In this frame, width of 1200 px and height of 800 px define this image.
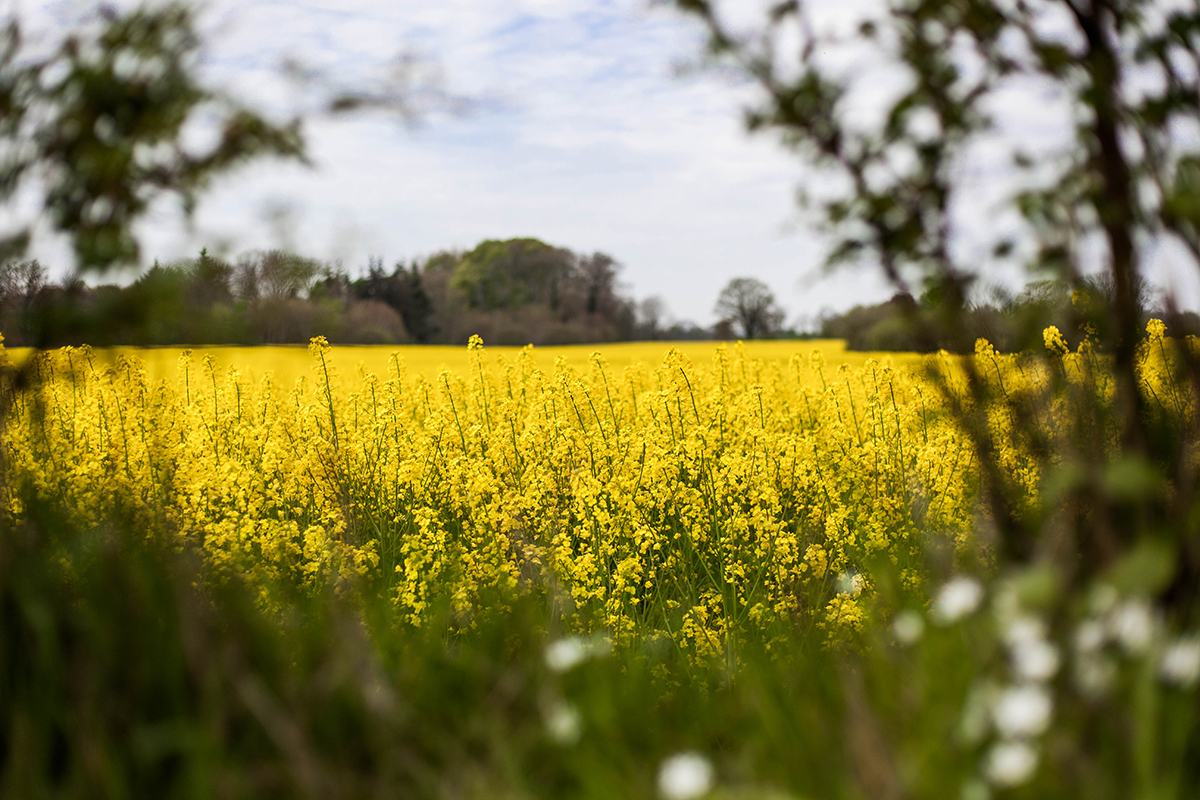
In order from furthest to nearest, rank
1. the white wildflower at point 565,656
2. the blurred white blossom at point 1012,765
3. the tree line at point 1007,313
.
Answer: the tree line at point 1007,313, the white wildflower at point 565,656, the blurred white blossom at point 1012,765

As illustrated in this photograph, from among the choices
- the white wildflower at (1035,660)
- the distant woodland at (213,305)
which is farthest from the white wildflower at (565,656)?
the distant woodland at (213,305)

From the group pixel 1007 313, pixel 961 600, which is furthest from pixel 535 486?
pixel 961 600

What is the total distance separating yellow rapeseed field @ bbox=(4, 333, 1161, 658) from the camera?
3.47m

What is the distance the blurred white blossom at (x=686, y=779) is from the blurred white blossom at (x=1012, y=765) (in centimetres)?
45

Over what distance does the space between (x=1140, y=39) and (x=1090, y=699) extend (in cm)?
165

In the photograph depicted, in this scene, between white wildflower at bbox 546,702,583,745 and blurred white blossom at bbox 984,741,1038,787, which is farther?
white wildflower at bbox 546,702,583,745

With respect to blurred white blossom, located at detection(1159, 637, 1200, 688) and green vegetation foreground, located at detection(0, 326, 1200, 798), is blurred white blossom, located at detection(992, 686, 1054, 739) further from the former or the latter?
blurred white blossom, located at detection(1159, 637, 1200, 688)

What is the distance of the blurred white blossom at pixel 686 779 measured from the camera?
1307mm

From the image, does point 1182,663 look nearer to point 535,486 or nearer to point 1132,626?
point 1132,626

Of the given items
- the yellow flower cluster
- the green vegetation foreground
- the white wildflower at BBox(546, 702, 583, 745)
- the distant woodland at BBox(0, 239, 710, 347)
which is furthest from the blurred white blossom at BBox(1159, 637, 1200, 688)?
the distant woodland at BBox(0, 239, 710, 347)

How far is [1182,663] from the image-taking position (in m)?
1.42

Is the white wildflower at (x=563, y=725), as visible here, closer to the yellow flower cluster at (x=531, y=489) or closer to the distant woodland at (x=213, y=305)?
the yellow flower cluster at (x=531, y=489)

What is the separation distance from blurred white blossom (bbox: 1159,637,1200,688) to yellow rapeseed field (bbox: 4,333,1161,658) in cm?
158

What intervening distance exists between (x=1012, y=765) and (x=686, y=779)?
1.61 feet
